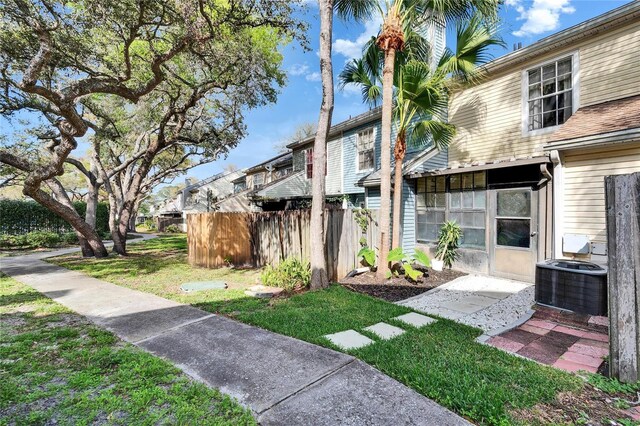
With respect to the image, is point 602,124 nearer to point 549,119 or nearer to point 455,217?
point 549,119

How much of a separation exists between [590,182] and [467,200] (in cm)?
243

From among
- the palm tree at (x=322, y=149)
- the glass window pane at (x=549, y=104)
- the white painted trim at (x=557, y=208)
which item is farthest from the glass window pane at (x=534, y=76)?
the palm tree at (x=322, y=149)

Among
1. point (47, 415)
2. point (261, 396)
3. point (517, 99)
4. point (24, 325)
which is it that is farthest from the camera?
point (517, 99)

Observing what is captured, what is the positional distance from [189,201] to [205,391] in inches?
1356

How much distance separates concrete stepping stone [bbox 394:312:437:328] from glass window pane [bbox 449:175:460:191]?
14.8ft

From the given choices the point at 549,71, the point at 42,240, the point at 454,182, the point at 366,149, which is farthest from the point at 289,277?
the point at 42,240

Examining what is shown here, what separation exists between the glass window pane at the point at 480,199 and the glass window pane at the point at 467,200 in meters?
0.08

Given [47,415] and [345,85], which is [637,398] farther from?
[345,85]

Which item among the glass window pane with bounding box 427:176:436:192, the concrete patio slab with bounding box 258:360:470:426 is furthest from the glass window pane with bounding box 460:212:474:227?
the concrete patio slab with bounding box 258:360:470:426

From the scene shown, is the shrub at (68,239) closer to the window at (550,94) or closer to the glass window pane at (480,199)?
the glass window pane at (480,199)

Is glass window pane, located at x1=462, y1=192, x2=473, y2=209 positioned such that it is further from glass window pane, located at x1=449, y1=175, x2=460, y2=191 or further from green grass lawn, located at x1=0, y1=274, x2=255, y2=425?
green grass lawn, located at x1=0, y1=274, x2=255, y2=425

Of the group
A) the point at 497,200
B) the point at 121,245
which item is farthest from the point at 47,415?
the point at 121,245

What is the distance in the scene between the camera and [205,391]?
2660mm

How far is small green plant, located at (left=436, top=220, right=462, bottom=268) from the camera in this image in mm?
7836
